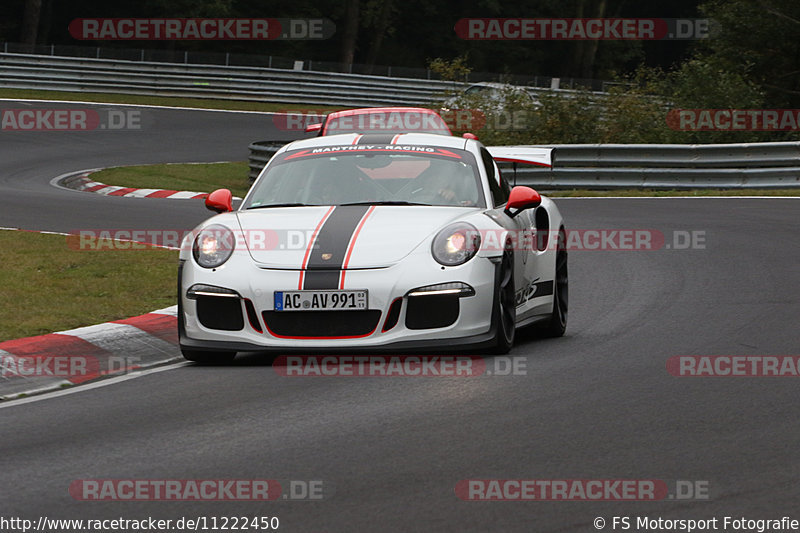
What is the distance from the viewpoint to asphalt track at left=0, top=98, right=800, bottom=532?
183 inches

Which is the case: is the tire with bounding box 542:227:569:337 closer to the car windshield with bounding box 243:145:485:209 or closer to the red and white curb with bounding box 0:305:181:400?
the car windshield with bounding box 243:145:485:209

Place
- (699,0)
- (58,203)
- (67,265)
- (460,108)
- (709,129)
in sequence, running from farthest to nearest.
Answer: (699,0)
(460,108)
(709,129)
(58,203)
(67,265)

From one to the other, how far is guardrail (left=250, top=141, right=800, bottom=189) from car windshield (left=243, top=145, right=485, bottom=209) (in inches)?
464

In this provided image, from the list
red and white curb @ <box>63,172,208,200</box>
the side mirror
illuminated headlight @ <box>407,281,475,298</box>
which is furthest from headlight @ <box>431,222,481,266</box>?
red and white curb @ <box>63,172,208,200</box>

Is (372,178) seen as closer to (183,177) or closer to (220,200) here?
(220,200)

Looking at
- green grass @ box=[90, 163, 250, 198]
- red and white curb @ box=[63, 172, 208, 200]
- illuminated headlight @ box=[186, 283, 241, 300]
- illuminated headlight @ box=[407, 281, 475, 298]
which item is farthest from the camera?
green grass @ box=[90, 163, 250, 198]

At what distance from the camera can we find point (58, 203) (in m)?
17.6

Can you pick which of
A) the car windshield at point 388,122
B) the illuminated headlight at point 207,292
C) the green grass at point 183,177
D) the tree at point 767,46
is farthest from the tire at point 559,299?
the tree at point 767,46

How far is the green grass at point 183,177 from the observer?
22.9 metres

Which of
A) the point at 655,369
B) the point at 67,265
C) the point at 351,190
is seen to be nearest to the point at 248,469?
the point at 655,369

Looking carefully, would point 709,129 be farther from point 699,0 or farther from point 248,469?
point 699,0

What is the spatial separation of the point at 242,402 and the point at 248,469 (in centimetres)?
137

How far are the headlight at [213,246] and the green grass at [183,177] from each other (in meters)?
14.2

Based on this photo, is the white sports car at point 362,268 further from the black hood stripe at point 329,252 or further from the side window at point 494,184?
the side window at point 494,184
